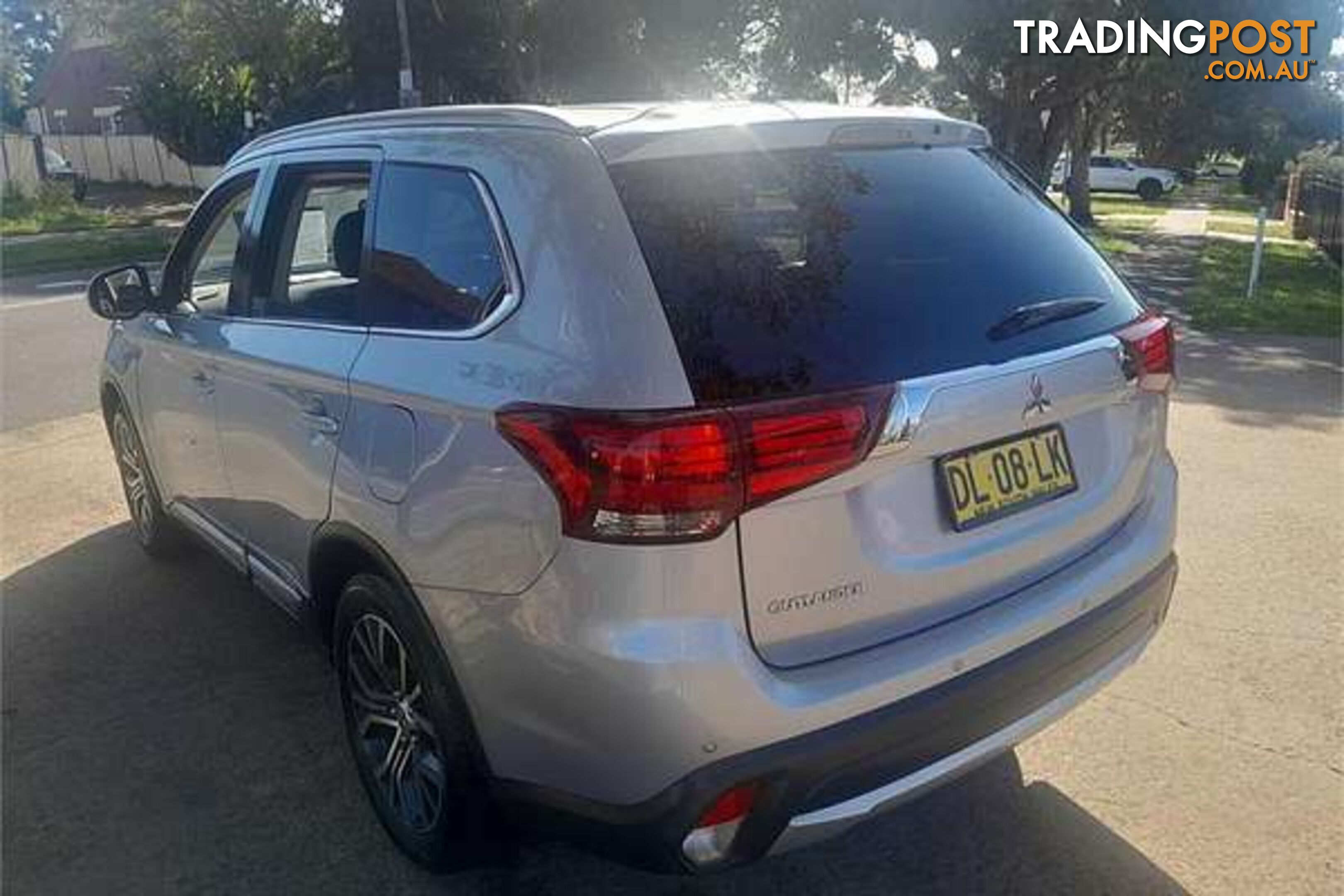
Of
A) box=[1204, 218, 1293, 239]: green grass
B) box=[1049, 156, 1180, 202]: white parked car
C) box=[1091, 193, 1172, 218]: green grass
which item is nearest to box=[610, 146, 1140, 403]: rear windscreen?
box=[1204, 218, 1293, 239]: green grass

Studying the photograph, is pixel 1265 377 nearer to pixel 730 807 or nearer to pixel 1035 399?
pixel 1035 399

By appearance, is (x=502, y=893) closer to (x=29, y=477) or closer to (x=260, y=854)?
(x=260, y=854)

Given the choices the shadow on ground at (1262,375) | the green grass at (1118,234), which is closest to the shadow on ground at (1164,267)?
the green grass at (1118,234)

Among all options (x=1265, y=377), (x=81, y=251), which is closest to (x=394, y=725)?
(x=1265, y=377)

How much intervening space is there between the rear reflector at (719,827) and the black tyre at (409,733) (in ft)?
1.81

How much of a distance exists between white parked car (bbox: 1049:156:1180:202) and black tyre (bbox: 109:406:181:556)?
45072 millimetres

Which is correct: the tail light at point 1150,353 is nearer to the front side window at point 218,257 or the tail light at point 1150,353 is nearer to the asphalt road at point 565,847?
the asphalt road at point 565,847

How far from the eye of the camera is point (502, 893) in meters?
2.74

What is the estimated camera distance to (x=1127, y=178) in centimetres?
4734

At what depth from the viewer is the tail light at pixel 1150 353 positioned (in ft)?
8.90

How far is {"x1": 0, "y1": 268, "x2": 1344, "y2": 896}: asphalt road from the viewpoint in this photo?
9.16 feet

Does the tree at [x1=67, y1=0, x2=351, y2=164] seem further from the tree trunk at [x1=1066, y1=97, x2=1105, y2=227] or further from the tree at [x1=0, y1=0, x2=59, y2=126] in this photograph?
the tree trunk at [x1=1066, y1=97, x2=1105, y2=227]

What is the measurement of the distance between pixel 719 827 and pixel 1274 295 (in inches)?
526

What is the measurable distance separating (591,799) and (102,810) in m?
1.74
